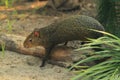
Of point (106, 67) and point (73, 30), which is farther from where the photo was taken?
point (73, 30)

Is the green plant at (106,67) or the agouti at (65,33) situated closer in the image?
the green plant at (106,67)

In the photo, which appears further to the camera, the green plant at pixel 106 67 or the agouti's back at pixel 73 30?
the agouti's back at pixel 73 30

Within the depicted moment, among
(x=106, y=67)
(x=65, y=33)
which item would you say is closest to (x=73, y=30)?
(x=65, y=33)

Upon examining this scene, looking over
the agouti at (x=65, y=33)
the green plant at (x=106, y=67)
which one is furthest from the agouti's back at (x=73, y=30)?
the green plant at (x=106, y=67)

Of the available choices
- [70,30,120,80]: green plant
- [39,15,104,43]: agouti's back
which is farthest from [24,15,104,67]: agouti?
[70,30,120,80]: green plant

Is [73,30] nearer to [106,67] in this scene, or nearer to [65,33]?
[65,33]

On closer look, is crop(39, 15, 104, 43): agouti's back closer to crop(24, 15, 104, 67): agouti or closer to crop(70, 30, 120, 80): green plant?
crop(24, 15, 104, 67): agouti

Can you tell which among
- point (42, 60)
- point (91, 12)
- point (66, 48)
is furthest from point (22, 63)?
point (91, 12)

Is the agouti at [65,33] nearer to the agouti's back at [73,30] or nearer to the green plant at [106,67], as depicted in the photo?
the agouti's back at [73,30]

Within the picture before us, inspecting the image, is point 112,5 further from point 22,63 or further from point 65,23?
point 22,63
